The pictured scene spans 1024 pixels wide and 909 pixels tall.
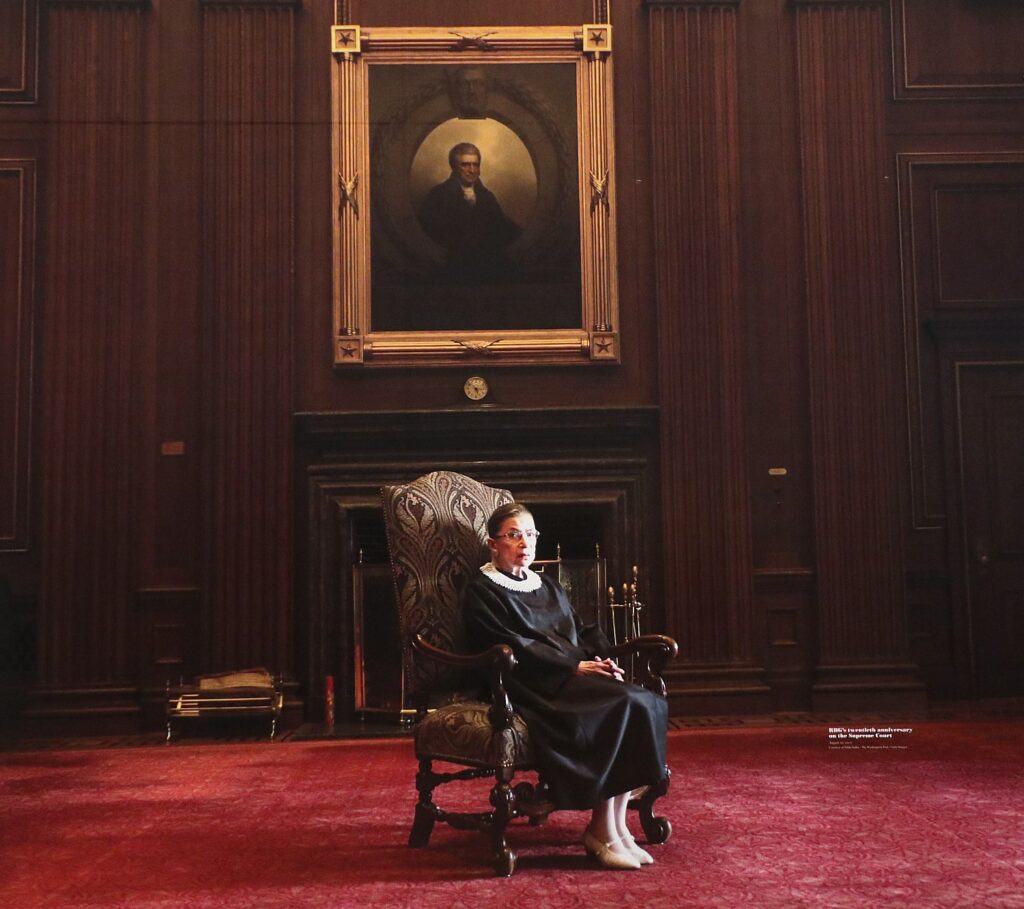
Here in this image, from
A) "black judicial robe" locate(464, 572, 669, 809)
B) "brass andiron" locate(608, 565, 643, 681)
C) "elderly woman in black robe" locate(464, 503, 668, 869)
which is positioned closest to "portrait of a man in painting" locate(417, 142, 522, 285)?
"brass andiron" locate(608, 565, 643, 681)

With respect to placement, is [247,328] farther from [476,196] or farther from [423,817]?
[423,817]

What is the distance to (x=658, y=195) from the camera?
7.43m

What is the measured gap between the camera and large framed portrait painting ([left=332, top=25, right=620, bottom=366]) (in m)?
7.37

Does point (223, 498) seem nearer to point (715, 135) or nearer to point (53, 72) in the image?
point (53, 72)

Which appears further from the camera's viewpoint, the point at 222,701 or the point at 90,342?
the point at 90,342

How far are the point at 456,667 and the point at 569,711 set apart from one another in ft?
1.46

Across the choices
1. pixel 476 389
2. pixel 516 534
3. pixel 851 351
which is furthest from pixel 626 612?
pixel 516 534

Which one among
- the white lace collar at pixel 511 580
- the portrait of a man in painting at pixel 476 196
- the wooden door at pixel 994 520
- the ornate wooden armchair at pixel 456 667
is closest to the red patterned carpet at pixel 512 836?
the ornate wooden armchair at pixel 456 667

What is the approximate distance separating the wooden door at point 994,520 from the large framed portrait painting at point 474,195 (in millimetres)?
2318

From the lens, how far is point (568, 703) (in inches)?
147

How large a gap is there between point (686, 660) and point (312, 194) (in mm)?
3585

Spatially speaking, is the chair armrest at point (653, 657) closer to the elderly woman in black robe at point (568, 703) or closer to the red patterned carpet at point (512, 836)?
the elderly woman in black robe at point (568, 703)

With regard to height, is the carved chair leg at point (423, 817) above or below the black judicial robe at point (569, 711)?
below

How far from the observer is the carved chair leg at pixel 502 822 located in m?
3.53
